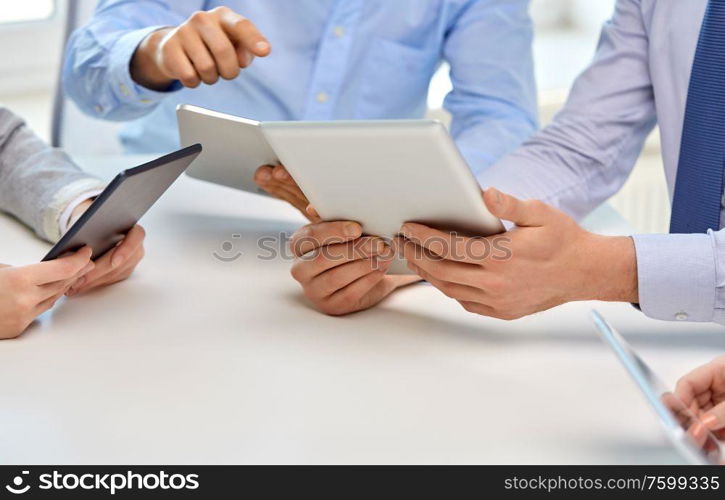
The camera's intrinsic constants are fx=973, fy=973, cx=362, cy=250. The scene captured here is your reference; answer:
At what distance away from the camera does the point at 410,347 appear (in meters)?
0.95

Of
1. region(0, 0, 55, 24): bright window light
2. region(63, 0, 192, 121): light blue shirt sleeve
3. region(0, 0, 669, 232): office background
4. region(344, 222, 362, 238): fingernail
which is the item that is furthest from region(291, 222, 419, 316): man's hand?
region(0, 0, 55, 24): bright window light

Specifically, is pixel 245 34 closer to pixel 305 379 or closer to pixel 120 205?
pixel 120 205

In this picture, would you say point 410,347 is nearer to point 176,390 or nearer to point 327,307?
point 327,307

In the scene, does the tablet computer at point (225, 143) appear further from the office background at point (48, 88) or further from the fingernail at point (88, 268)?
the office background at point (48, 88)

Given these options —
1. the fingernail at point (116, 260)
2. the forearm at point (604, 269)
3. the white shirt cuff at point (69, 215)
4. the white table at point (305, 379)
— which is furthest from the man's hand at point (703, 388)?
the white shirt cuff at point (69, 215)

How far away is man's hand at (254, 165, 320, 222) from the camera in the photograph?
3.84 feet

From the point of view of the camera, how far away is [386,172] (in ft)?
2.85

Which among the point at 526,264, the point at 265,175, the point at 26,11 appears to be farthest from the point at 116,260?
the point at 26,11

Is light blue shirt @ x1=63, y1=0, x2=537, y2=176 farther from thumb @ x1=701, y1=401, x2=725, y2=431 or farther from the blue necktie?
thumb @ x1=701, y1=401, x2=725, y2=431

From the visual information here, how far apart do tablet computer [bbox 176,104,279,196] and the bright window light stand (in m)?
1.26

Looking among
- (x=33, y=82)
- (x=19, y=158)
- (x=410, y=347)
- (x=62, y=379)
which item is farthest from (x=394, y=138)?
(x=33, y=82)

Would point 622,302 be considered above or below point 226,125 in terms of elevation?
below
